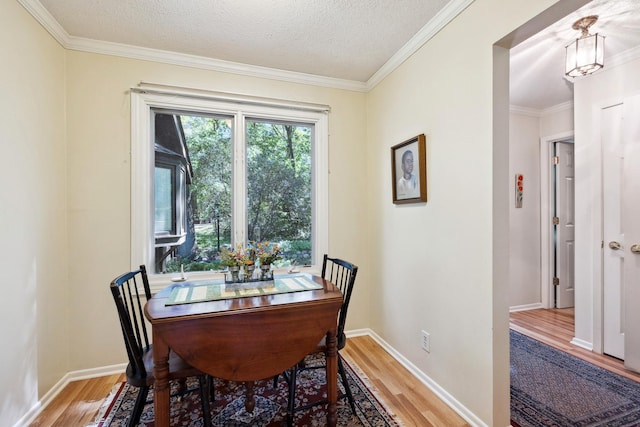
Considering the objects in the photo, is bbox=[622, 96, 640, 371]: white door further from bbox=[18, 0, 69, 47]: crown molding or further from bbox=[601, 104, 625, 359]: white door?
bbox=[18, 0, 69, 47]: crown molding

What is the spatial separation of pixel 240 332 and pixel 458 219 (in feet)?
4.53

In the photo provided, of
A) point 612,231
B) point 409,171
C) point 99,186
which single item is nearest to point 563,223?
point 612,231

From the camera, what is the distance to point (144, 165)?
2.27 metres

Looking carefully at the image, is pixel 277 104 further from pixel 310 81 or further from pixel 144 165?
pixel 144 165

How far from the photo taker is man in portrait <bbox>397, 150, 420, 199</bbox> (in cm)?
215

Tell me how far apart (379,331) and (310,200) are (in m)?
1.37

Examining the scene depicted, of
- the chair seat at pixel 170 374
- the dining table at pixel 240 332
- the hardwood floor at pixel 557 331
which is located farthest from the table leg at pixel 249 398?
the hardwood floor at pixel 557 331

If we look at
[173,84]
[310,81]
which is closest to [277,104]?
[310,81]

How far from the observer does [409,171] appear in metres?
2.21

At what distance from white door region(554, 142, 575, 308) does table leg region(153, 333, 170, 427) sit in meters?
4.27

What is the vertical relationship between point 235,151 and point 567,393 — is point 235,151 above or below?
above

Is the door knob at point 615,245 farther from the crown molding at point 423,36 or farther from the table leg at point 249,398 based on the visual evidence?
the table leg at point 249,398

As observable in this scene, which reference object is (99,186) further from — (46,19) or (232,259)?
(232,259)

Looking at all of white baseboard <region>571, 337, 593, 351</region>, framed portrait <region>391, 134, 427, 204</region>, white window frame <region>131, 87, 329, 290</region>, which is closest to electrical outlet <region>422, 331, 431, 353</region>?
framed portrait <region>391, 134, 427, 204</region>
